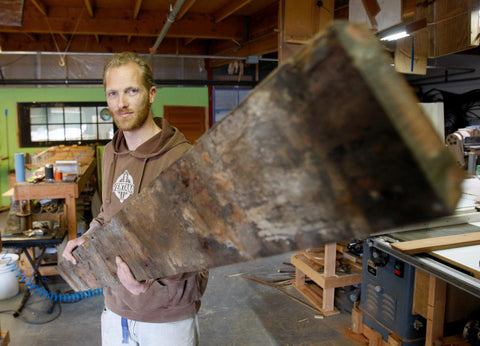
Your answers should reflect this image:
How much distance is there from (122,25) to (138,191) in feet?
17.6

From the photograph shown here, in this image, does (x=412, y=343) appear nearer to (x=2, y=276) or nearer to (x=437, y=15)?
(x=437, y=15)

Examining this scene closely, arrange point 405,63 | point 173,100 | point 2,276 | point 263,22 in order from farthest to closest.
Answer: point 173,100, point 263,22, point 2,276, point 405,63

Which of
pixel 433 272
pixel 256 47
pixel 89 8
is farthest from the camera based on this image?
pixel 256 47

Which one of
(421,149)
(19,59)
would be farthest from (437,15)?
(19,59)

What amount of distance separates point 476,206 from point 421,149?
117 inches

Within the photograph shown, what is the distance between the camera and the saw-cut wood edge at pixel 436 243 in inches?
81.4

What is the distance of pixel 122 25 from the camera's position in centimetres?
578

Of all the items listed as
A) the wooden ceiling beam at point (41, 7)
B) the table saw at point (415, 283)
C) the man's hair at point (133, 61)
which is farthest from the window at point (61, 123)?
the man's hair at point (133, 61)

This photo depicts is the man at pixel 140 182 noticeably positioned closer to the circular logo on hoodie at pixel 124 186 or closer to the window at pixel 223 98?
the circular logo on hoodie at pixel 124 186

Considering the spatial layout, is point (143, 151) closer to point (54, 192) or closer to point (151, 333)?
point (151, 333)

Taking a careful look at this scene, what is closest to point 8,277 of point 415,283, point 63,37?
point 415,283

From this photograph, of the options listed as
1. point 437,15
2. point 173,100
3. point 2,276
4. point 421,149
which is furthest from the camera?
point 173,100

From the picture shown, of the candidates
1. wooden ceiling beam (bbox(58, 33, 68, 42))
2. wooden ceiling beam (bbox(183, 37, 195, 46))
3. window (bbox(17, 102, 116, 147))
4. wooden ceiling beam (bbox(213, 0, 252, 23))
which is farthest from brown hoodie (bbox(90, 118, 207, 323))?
window (bbox(17, 102, 116, 147))

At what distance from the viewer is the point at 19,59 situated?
311 inches
